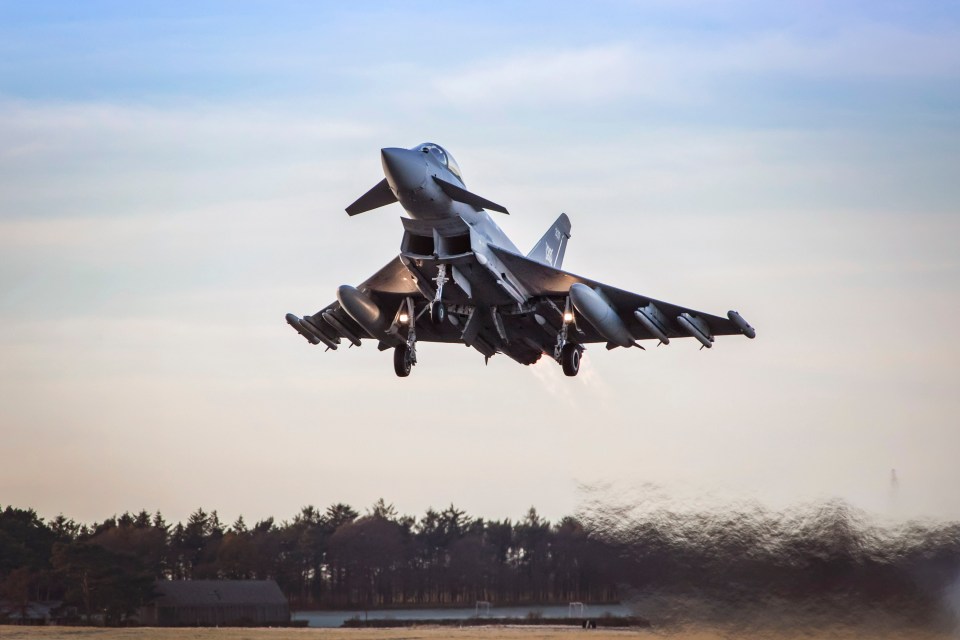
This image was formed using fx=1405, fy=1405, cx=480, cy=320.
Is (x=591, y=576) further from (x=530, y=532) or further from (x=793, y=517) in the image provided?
(x=530, y=532)

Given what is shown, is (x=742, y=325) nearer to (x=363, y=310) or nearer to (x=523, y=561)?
(x=363, y=310)

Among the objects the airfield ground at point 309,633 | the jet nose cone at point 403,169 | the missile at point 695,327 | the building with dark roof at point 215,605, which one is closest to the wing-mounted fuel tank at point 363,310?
the jet nose cone at point 403,169

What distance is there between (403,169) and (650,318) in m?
6.73

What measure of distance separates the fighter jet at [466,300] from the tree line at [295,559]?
9.80 metres

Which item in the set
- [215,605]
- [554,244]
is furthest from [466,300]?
[215,605]

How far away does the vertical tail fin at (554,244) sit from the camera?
3472cm

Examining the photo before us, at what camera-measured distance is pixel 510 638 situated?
118 feet

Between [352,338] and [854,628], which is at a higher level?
[352,338]

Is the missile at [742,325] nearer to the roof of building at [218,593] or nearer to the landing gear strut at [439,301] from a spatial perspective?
the landing gear strut at [439,301]

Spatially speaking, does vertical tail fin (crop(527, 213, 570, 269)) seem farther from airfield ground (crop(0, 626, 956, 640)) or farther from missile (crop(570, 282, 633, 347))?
airfield ground (crop(0, 626, 956, 640))

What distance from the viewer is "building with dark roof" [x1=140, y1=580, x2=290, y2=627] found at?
4259 cm

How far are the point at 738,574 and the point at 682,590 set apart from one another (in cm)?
118

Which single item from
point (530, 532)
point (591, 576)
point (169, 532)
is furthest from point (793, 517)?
point (169, 532)

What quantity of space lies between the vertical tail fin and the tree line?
8.21 metres
